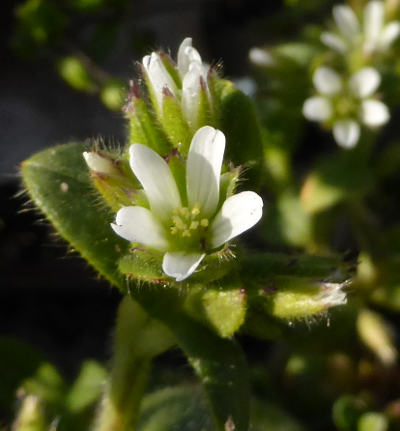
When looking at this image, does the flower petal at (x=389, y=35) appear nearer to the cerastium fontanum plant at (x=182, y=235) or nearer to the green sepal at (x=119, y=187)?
the cerastium fontanum plant at (x=182, y=235)

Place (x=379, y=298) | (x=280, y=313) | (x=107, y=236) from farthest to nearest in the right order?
(x=379, y=298)
(x=107, y=236)
(x=280, y=313)

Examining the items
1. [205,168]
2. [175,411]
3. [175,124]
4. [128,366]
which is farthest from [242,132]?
[175,411]

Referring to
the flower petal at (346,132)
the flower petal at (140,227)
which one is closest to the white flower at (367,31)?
the flower petal at (346,132)

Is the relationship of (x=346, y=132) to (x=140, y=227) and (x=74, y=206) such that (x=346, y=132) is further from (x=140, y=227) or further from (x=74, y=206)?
(x=140, y=227)

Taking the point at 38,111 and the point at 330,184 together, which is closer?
the point at 330,184

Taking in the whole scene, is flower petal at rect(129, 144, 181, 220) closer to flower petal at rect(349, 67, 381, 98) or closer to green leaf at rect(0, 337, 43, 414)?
green leaf at rect(0, 337, 43, 414)

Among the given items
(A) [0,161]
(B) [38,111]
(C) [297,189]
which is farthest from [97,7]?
(C) [297,189]

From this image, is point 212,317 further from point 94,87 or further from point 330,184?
point 94,87

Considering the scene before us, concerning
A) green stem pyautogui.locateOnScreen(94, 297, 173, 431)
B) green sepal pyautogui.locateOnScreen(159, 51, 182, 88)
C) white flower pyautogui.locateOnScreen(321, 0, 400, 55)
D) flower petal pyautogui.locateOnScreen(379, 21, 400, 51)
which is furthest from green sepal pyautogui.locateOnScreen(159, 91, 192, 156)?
flower petal pyautogui.locateOnScreen(379, 21, 400, 51)
